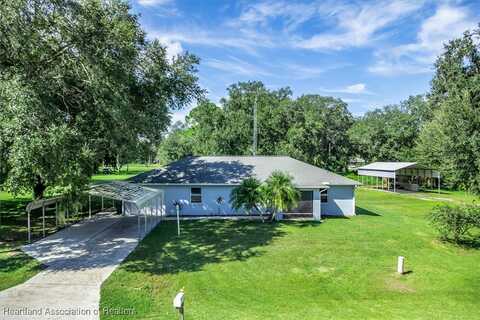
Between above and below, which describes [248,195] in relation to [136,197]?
below

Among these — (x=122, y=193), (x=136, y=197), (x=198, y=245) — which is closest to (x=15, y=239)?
(x=122, y=193)

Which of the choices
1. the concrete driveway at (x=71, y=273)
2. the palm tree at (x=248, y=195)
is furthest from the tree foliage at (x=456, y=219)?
the concrete driveway at (x=71, y=273)

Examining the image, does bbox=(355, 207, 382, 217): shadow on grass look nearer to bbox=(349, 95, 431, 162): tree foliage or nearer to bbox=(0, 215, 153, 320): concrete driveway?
bbox=(0, 215, 153, 320): concrete driveway

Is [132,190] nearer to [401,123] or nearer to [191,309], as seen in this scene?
[191,309]

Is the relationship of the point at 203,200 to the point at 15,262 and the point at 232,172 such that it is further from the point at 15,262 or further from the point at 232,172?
the point at 15,262

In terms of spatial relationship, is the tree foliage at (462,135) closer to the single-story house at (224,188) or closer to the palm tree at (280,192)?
the single-story house at (224,188)

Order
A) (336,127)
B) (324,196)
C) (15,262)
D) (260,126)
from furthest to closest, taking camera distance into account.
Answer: (336,127)
(260,126)
(324,196)
(15,262)
